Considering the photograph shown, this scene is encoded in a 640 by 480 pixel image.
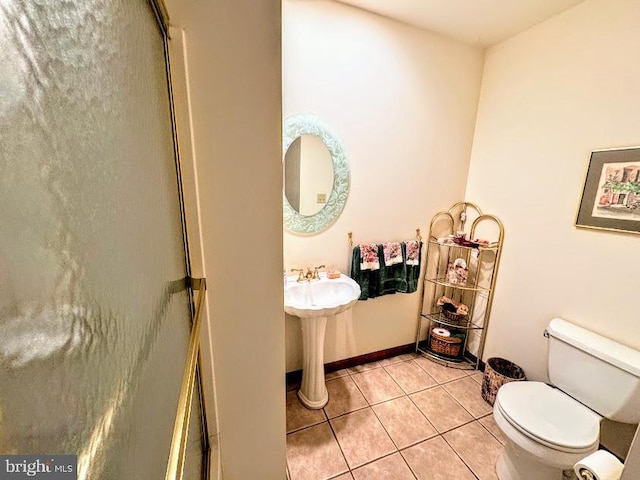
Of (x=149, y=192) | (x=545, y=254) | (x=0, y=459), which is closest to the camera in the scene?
(x=0, y=459)

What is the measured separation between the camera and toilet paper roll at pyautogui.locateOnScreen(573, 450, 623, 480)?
0.78 metres

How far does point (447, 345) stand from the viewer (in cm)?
212

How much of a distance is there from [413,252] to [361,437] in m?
1.24

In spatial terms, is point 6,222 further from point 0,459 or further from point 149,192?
point 149,192

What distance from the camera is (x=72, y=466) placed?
0.18 m

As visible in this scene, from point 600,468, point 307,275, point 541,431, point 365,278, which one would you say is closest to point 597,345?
point 541,431

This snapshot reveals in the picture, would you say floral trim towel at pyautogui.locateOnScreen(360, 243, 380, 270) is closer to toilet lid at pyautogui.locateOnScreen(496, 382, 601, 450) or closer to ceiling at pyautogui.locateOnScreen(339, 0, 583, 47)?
toilet lid at pyautogui.locateOnScreen(496, 382, 601, 450)

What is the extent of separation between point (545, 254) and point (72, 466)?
7.02 feet

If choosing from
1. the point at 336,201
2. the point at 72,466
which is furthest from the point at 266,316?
the point at 336,201

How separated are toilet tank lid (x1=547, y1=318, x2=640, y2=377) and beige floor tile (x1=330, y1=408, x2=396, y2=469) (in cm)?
113

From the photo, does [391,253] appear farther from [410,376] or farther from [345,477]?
[345,477]

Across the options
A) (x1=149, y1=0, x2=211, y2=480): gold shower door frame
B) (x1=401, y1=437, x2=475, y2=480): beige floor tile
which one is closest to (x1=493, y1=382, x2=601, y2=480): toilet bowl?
(x1=401, y1=437, x2=475, y2=480): beige floor tile

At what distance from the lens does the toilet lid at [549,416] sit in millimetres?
1106

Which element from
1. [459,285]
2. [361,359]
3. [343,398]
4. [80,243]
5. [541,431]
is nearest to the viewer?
[80,243]
